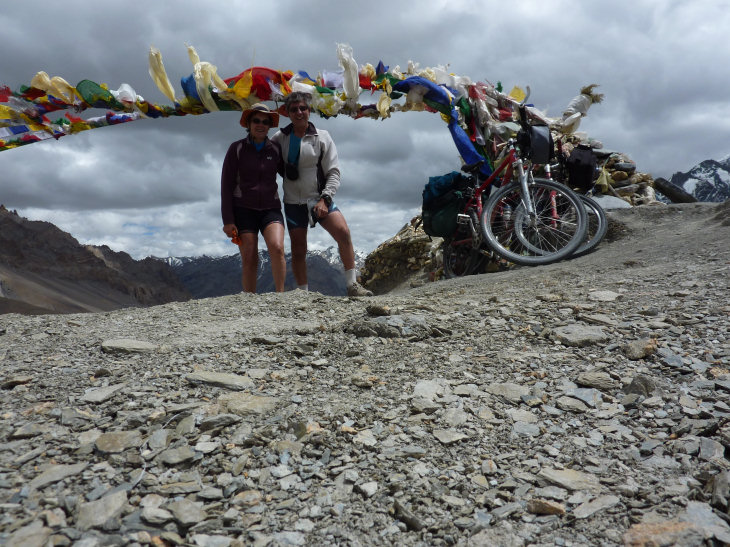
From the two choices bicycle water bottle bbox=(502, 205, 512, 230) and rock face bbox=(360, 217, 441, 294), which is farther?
rock face bbox=(360, 217, 441, 294)

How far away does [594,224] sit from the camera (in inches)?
263

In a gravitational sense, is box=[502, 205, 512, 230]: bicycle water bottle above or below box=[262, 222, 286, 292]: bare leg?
above

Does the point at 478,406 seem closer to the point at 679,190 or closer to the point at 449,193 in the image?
the point at 449,193

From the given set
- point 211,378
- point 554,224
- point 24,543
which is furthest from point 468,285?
point 24,543

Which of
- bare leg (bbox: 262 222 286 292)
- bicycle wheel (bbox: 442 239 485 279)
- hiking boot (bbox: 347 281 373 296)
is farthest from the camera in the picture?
bicycle wheel (bbox: 442 239 485 279)

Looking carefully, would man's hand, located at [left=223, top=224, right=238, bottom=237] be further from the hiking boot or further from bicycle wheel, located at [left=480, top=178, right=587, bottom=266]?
bicycle wheel, located at [left=480, top=178, right=587, bottom=266]

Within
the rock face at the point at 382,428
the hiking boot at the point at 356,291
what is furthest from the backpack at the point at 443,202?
the rock face at the point at 382,428

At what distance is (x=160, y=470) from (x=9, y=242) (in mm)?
113158

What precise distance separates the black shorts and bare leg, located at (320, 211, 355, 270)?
0.62m

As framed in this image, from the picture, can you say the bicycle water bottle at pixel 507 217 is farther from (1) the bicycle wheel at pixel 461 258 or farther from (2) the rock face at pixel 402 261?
(2) the rock face at pixel 402 261

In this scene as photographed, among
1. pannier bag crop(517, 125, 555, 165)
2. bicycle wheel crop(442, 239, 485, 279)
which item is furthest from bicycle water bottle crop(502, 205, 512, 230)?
bicycle wheel crop(442, 239, 485, 279)

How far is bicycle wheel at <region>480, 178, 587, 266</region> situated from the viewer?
6090 millimetres

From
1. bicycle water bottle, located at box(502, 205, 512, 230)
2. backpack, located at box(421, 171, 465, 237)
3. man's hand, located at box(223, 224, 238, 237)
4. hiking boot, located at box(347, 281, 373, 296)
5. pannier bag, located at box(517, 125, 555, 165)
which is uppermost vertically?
pannier bag, located at box(517, 125, 555, 165)

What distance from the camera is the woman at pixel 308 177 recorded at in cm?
569
